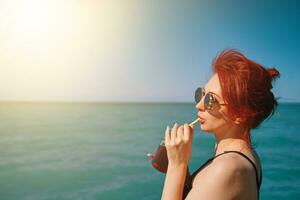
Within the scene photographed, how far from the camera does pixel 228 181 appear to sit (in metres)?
1.12

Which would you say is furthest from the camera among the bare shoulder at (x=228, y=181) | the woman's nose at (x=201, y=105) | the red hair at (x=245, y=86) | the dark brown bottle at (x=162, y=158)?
the dark brown bottle at (x=162, y=158)

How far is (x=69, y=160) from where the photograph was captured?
17.3 meters

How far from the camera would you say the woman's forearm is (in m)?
1.21

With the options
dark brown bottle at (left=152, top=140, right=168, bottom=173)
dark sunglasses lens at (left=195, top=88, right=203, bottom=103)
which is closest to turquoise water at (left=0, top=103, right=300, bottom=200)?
dark brown bottle at (left=152, top=140, right=168, bottom=173)

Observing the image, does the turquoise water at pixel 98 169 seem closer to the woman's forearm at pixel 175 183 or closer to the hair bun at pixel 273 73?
the hair bun at pixel 273 73

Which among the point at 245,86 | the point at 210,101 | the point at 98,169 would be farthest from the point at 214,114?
the point at 98,169

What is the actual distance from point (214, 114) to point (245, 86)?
6.1 inches

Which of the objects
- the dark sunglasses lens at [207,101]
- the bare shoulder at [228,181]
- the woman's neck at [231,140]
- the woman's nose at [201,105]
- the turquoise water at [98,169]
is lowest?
the turquoise water at [98,169]

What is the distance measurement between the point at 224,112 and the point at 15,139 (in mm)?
24812

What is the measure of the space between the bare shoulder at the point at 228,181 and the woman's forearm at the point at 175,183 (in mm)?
46

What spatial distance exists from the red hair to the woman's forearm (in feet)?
0.79

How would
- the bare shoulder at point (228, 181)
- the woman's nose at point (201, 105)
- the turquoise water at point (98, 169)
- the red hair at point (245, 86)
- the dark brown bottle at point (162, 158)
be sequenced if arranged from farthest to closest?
the turquoise water at point (98, 169) → the dark brown bottle at point (162, 158) → the woman's nose at point (201, 105) → the red hair at point (245, 86) → the bare shoulder at point (228, 181)

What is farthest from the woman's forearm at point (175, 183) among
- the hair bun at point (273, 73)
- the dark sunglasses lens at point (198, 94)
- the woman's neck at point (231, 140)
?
the hair bun at point (273, 73)

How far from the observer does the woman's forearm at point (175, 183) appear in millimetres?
1208
